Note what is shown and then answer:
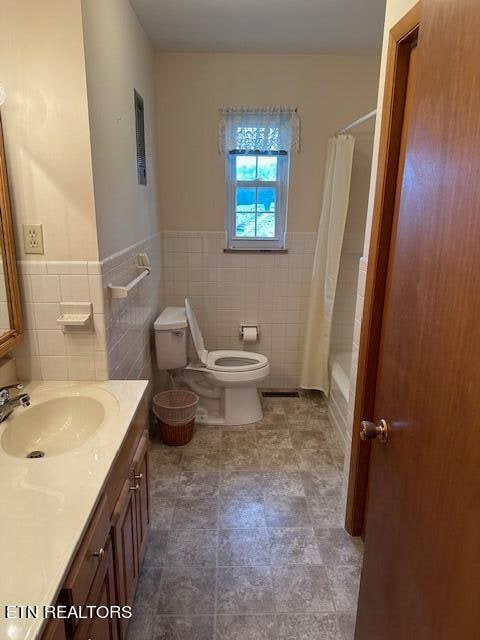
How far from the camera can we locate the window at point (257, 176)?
303 cm

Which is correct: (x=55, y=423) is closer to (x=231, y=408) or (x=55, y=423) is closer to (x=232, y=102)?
(x=231, y=408)

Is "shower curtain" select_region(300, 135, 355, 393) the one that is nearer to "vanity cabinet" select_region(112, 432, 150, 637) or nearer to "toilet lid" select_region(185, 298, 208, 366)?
"toilet lid" select_region(185, 298, 208, 366)

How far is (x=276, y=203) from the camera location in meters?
3.25

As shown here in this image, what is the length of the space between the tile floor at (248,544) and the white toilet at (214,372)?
0.19 metres

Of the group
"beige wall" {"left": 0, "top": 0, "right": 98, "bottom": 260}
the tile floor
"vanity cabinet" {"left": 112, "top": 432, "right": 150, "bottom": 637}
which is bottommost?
the tile floor

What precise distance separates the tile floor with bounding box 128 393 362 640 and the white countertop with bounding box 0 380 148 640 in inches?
33.4

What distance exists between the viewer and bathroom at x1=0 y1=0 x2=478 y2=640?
132 centimetres

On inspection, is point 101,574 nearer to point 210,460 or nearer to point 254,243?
point 210,460

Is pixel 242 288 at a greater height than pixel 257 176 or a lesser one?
lesser

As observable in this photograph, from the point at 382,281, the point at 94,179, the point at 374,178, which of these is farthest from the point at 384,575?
the point at 94,179

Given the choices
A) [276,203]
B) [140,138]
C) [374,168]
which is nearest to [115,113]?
[140,138]

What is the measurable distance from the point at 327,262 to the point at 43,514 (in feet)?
8.34

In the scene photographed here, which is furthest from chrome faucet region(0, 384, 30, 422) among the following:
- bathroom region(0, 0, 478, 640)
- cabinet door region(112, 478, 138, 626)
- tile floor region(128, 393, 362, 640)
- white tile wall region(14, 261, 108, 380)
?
tile floor region(128, 393, 362, 640)

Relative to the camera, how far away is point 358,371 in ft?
6.15
